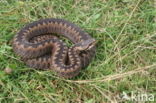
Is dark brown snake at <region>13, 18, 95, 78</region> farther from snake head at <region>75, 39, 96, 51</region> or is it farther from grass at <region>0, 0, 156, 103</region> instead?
grass at <region>0, 0, 156, 103</region>

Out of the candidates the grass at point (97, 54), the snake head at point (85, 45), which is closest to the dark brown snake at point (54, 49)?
the snake head at point (85, 45)

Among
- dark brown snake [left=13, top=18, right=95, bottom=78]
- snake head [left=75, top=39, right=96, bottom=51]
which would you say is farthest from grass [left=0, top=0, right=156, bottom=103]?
snake head [left=75, top=39, right=96, bottom=51]

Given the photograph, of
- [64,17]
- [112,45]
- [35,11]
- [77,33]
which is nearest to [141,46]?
[112,45]

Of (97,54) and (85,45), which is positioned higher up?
(85,45)

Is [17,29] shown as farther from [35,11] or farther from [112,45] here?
[112,45]

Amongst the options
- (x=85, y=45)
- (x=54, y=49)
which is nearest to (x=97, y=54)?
(x=85, y=45)

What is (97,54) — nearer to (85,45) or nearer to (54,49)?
(85,45)

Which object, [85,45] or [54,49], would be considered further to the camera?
[54,49]
